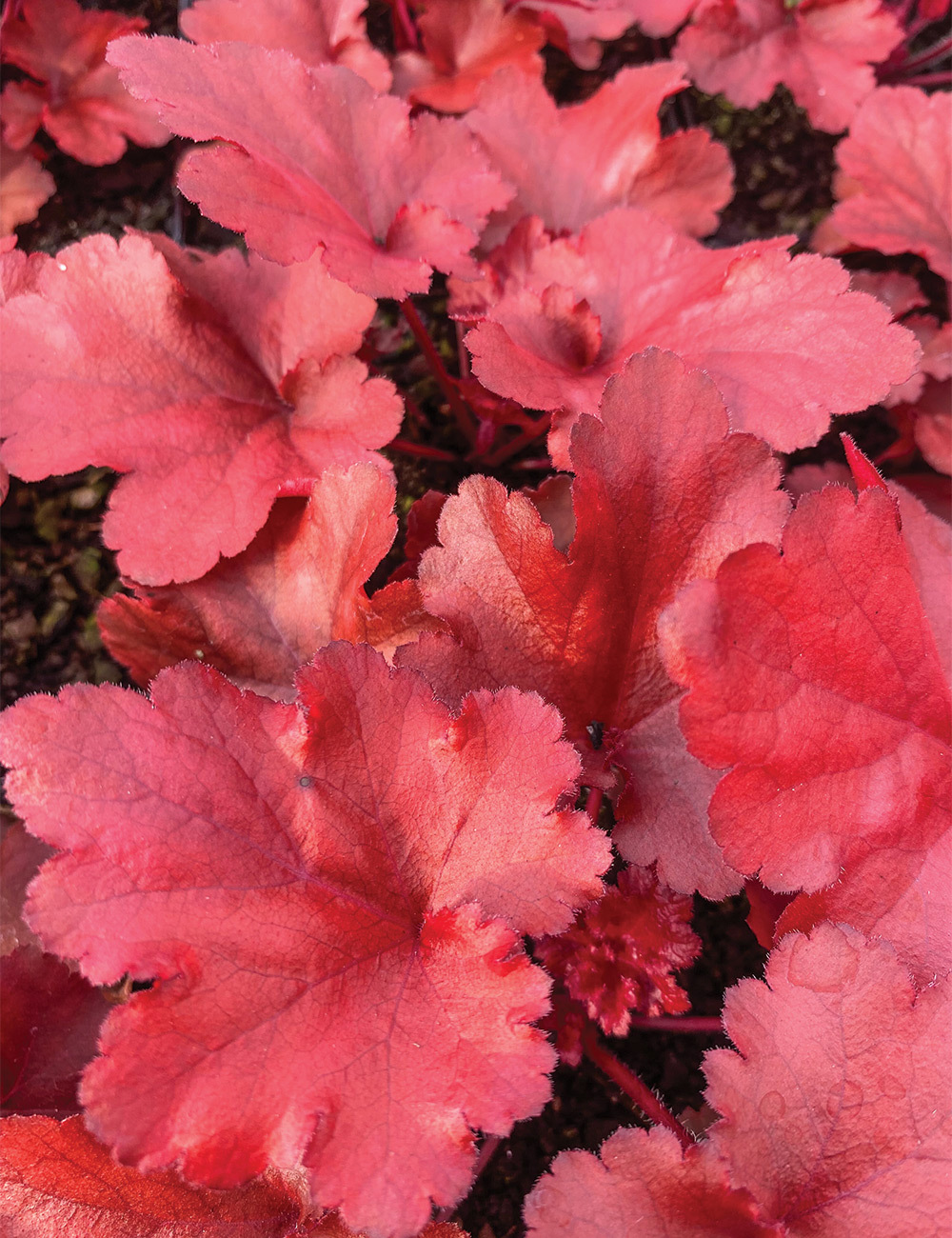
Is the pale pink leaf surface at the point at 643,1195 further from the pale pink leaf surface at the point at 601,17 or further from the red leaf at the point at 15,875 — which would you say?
the pale pink leaf surface at the point at 601,17

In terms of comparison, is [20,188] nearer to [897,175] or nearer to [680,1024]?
[897,175]

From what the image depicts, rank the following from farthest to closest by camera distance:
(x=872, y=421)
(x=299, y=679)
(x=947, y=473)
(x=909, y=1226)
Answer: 1. (x=872, y=421)
2. (x=947, y=473)
3. (x=299, y=679)
4. (x=909, y=1226)

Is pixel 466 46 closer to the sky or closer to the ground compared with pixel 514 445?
closer to the sky


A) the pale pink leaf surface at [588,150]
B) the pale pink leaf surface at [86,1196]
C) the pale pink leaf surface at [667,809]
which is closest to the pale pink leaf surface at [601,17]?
the pale pink leaf surface at [588,150]

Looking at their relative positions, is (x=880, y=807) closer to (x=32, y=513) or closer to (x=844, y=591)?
(x=844, y=591)

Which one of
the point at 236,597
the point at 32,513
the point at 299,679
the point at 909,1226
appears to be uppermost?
the point at 299,679

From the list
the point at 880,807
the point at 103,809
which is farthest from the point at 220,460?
the point at 880,807

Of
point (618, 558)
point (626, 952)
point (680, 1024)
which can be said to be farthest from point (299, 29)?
point (680, 1024)
